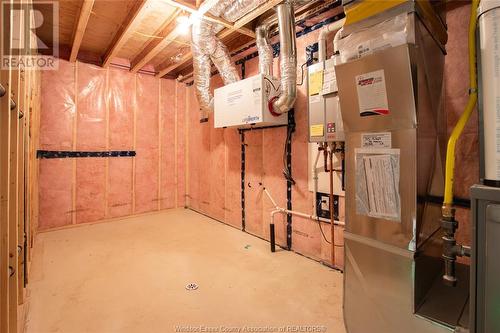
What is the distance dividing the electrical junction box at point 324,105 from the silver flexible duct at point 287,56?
0.22 meters

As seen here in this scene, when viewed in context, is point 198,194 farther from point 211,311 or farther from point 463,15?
point 463,15

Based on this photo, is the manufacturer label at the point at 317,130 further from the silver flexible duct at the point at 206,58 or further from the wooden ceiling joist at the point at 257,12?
the silver flexible duct at the point at 206,58

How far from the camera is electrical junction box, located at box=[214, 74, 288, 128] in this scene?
8.41 feet

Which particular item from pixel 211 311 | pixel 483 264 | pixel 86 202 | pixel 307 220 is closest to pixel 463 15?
pixel 483 264

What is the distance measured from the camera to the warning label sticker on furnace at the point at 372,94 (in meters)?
1.15

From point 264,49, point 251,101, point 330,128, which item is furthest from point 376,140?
point 264,49

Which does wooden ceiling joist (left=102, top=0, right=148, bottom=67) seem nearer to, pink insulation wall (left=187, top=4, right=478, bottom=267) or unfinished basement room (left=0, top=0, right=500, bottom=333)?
unfinished basement room (left=0, top=0, right=500, bottom=333)

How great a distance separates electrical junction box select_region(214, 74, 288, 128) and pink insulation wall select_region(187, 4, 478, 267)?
303 mm

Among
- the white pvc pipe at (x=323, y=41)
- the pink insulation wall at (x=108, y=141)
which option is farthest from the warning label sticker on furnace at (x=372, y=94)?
the pink insulation wall at (x=108, y=141)

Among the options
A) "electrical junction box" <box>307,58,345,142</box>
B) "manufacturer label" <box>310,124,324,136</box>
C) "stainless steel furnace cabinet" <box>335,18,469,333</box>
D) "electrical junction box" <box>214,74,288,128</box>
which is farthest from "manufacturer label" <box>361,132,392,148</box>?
"electrical junction box" <box>214,74,288,128</box>

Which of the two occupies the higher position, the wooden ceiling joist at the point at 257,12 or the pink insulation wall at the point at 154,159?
the wooden ceiling joist at the point at 257,12

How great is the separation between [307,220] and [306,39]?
1873 millimetres

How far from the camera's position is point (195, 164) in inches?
183

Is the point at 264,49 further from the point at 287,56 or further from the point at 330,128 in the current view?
the point at 330,128
